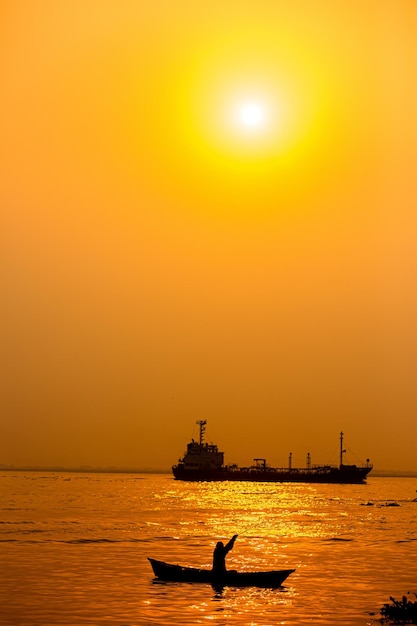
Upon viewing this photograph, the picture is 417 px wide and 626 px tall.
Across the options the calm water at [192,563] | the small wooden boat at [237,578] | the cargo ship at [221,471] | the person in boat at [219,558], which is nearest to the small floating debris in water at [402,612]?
the calm water at [192,563]

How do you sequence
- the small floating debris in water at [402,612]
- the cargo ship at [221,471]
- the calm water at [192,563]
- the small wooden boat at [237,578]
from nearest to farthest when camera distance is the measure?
the small floating debris in water at [402,612]
the calm water at [192,563]
the small wooden boat at [237,578]
the cargo ship at [221,471]

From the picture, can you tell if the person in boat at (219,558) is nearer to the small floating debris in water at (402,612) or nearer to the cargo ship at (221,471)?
the small floating debris in water at (402,612)

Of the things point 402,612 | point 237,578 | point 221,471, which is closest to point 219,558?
point 237,578

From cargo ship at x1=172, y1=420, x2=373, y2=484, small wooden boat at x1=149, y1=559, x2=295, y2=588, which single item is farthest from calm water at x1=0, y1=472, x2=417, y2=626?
cargo ship at x1=172, y1=420, x2=373, y2=484

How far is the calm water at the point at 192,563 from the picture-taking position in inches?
1256

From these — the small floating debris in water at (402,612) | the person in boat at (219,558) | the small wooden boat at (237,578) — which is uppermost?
the person in boat at (219,558)

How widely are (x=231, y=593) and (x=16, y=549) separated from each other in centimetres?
2132

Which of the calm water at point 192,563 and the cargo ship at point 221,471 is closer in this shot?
the calm water at point 192,563

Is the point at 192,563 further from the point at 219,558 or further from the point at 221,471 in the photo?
the point at 221,471

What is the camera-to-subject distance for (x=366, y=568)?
46.4m

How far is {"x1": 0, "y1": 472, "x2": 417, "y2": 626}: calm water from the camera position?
105 feet

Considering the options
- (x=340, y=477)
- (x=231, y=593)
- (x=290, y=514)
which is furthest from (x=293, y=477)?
(x=231, y=593)

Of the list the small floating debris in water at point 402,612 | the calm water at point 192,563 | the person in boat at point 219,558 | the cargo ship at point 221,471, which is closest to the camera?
the small floating debris in water at point 402,612

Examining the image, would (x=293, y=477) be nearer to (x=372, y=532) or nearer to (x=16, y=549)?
(x=372, y=532)
